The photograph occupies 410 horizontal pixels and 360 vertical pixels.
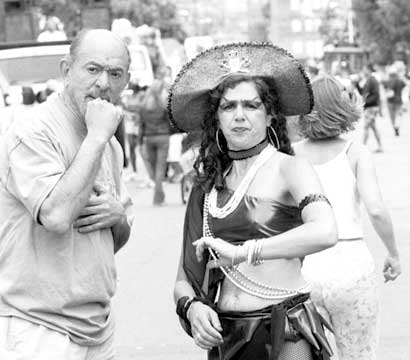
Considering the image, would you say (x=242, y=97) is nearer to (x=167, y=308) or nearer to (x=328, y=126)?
(x=328, y=126)

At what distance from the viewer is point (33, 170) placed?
4.05 meters

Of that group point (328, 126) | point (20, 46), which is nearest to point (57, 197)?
point (328, 126)

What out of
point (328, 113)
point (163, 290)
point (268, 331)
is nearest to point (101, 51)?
point (268, 331)

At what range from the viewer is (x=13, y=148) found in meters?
4.14

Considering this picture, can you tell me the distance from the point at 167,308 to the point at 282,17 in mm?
172862

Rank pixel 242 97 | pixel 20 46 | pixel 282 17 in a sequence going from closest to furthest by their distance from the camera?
pixel 242 97 < pixel 20 46 < pixel 282 17

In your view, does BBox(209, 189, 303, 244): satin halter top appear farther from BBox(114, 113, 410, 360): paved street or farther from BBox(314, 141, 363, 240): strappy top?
BBox(114, 113, 410, 360): paved street

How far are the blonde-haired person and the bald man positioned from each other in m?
1.62

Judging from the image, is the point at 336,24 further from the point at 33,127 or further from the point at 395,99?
the point at 33,127

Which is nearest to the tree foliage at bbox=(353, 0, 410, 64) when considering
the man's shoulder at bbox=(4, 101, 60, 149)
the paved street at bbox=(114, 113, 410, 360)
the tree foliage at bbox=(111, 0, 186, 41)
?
the tree foliage at bbox=(111, 0, 186, 41)

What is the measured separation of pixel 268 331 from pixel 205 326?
0.21 metres

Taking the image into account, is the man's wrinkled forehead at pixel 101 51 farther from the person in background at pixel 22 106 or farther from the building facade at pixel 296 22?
the building facade at pixel 296 22

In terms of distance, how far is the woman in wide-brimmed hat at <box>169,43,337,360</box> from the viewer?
4.13 meters

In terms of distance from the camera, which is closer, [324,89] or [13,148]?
[13,148]
